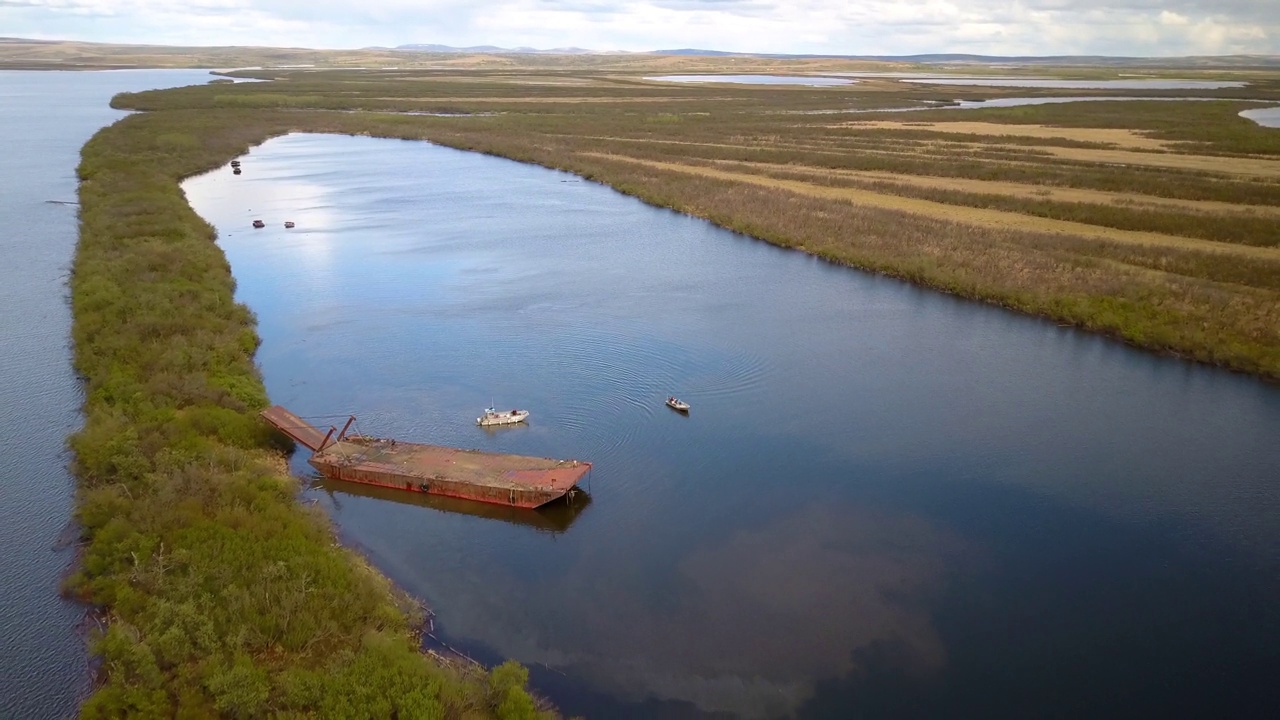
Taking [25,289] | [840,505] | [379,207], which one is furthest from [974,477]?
[379,207]

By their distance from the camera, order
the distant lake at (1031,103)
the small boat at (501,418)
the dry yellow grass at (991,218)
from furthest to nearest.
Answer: the distant lake at (1031,103)
the dry yellow grass at (991,218)
the small boat at (501,418)

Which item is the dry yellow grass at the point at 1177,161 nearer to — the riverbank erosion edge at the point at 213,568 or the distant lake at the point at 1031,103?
the distant lake at the point at 1031,103

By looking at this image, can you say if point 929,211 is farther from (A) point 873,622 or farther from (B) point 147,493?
(B) point 147,493

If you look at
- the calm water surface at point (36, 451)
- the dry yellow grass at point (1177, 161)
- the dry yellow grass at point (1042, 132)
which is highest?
the dry yellow grass at point (1042, 132)

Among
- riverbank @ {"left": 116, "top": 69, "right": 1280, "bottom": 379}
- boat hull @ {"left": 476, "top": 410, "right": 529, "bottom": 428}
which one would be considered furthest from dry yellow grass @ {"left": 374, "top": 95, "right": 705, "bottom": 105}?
boat hull @ {"left": 476, "top": 410, "right": 529, "bottom": 428}

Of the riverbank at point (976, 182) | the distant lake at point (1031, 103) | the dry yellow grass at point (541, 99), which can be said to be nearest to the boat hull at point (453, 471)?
the riverbank at point (976, 182)

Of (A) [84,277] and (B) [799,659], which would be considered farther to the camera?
(A) [84,277]
